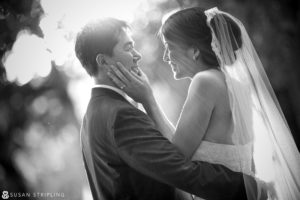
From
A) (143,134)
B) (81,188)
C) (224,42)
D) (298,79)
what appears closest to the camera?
(143,134)

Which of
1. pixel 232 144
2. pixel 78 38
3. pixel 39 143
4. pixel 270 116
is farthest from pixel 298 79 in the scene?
pixel 39 143

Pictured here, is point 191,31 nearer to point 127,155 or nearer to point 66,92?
point 127,155

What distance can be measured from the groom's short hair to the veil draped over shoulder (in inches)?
23.4

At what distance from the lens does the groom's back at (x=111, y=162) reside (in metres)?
2.11

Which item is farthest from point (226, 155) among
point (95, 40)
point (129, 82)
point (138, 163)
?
point (95, 40)

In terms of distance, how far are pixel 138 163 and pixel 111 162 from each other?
0.18 m

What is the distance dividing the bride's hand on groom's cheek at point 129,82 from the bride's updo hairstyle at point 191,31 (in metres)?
0.34

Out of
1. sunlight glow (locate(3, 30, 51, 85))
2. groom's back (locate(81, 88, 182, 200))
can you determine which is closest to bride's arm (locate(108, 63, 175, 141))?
groom's back (locate(81, 88, 182, 200))

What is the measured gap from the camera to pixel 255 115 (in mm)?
2639

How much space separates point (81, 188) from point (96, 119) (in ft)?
21.2

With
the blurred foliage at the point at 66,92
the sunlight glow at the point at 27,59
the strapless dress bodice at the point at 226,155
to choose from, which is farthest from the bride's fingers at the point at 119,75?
the sunlight glow at the point at 27,59

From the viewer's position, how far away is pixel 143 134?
2.05m

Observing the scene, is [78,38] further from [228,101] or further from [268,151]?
[268,151]

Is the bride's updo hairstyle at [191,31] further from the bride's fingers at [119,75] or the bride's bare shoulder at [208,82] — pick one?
the bride's fingers at [119,75]
